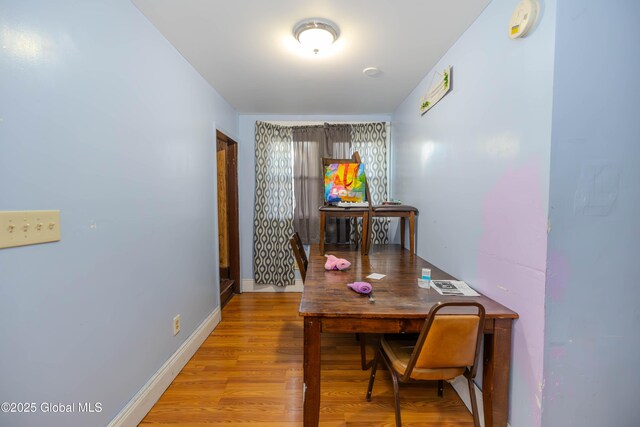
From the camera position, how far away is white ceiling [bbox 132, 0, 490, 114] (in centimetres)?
153

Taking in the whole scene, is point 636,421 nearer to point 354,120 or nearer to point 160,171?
point 160,171

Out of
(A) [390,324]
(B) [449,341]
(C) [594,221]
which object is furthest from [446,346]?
(C) [594,221]

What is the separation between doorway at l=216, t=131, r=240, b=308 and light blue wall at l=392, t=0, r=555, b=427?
2394 millimetres

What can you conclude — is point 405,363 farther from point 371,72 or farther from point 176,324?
point 371,72

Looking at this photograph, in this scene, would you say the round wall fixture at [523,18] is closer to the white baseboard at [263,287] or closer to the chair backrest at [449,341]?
the chair backrest at [449,341]

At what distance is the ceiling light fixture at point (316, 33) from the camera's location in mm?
1654

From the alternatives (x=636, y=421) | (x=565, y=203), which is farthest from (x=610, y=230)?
(x=636, y=421)

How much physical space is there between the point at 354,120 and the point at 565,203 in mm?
2793

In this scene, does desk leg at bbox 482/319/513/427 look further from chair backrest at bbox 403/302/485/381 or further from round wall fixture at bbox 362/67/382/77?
round wall fixture at bbox 362/67/382/77

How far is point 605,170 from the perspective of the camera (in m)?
1.10

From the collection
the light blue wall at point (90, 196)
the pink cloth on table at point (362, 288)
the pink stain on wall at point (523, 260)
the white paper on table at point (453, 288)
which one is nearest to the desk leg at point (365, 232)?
the white paper on table at point (453, 288)

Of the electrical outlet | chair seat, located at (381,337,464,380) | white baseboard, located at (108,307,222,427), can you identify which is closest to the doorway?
white baseboard, located at (108,307,222,427)

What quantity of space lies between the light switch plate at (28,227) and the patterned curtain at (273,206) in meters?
2.48

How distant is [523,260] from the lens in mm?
Result: 1227
